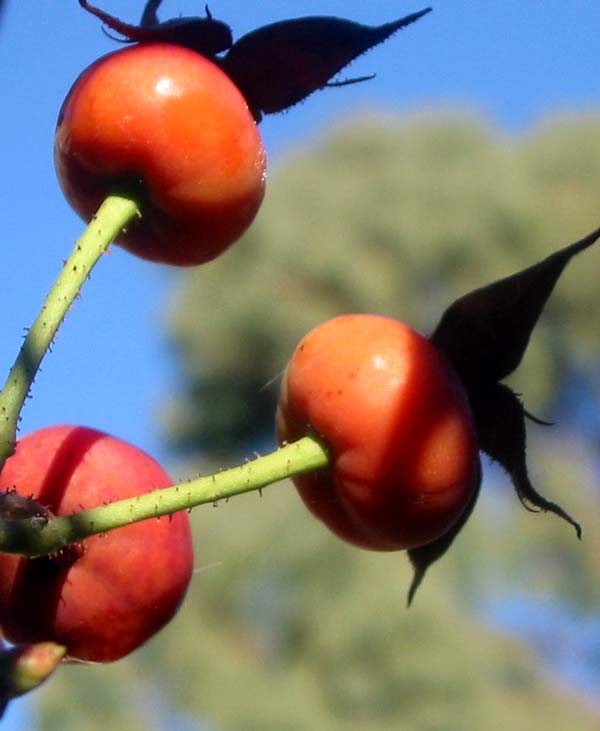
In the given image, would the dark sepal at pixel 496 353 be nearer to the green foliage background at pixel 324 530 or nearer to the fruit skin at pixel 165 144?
the fruit skin at pixel 165 144

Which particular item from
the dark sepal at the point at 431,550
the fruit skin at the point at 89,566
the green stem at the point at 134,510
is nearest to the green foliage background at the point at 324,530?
the dark sepal at the point at 431,550

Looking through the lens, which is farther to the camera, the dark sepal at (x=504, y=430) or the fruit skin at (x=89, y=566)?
the dark sepal at (x=504, y=430)

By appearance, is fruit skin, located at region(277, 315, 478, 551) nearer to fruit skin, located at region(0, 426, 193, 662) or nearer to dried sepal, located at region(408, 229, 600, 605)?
dried sepal, located at region(408, 229, 600, 605)

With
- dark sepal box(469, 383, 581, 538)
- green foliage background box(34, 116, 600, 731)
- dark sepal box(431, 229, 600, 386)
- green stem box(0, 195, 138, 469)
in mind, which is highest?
green stem box(0, 195, 138, 469)

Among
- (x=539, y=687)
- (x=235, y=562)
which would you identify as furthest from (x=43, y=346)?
(x=539, y=687)

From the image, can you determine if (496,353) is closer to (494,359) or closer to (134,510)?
(494,359)

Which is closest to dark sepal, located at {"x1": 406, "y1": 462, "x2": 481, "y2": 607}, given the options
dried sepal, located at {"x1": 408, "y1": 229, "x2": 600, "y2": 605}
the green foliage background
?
dried sepal, located at {"x1": 408, "y1": 229, "x2": 600, "y2": 605}

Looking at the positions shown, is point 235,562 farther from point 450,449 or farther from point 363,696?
point 450,449
